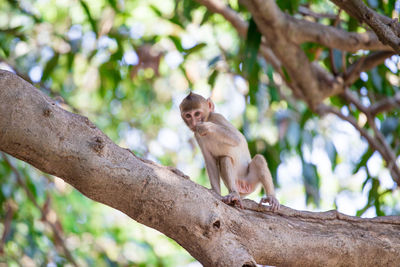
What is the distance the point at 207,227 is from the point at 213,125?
236cm

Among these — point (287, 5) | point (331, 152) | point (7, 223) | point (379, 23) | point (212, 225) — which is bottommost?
point (7, 223)

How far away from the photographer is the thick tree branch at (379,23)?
4531 mm

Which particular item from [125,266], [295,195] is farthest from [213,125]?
[295,195]

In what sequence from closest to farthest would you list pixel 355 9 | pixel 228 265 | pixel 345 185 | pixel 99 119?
pixel 228 265 < pixel 355 9 < pixel 99 119 < pixel 345 185

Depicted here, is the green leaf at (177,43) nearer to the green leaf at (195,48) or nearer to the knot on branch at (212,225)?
the green leaf at (195,48)

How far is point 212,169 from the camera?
21.1 ft

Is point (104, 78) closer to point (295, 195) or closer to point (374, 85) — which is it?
point (374, 85)

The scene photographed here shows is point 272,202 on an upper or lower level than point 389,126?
lower

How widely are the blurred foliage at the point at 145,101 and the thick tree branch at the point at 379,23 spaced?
2.74 metres

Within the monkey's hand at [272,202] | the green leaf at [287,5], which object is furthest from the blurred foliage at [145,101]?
the monkey's hand at [272,202]

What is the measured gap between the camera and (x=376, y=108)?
338 inches

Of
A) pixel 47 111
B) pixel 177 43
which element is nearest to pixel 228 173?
pixel 47 111

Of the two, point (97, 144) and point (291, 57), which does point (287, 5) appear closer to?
point (291, 57)

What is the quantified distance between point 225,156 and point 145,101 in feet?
22.8
